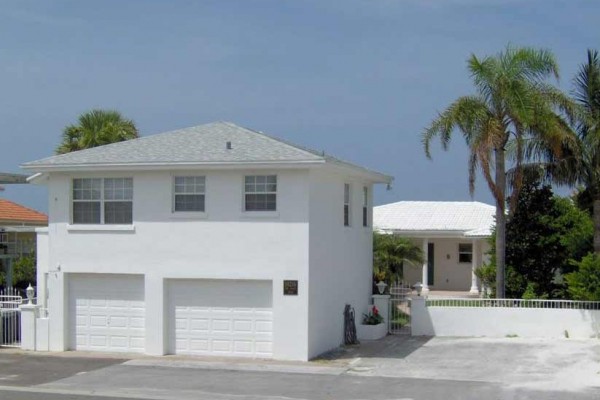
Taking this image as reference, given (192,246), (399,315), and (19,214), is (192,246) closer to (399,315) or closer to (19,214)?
(399,315)

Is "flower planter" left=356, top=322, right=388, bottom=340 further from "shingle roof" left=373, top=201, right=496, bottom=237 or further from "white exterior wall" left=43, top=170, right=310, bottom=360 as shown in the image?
"shingle roof" left=373, top=201, right=496, bottom=237

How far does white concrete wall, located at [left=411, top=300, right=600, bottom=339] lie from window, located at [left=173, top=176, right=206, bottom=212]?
703cm

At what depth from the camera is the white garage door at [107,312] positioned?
2098cm

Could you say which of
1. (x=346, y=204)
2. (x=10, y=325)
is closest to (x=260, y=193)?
(x=346, y=204)

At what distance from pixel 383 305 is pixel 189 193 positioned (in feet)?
23.5

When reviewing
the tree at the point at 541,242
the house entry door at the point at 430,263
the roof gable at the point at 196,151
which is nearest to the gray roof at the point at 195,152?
the roof gable at the point at 196,151

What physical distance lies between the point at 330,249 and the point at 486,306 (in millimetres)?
5200

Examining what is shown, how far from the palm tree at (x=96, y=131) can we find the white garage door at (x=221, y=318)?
12417 millimetres

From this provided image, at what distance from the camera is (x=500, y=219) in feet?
81.3

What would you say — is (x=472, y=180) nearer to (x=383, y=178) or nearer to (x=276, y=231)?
(x=383, y=178)

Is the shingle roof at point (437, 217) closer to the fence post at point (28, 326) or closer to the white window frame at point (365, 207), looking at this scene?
the white window frame at point (365, 207)

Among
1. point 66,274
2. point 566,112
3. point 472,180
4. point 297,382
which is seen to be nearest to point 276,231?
point 297,382

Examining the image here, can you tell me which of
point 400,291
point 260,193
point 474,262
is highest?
point 260,193

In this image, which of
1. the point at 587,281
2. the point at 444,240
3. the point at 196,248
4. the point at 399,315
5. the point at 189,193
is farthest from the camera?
the point at 444,240
